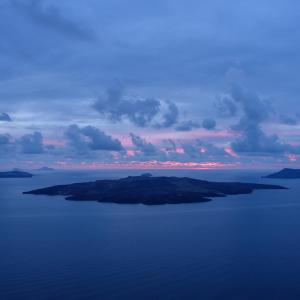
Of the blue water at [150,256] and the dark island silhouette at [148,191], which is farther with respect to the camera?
the dark island silhouette at [148,191]

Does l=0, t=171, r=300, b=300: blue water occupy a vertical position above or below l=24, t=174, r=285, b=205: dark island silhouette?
below

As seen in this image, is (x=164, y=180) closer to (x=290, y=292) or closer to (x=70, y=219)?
(x=70, y=219)

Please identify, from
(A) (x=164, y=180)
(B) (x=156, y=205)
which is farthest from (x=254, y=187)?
(B) (x=156, y=205)

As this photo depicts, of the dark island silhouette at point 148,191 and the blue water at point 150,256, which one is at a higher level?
the dark island silhouette at point 148,191

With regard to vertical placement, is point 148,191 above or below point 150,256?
above

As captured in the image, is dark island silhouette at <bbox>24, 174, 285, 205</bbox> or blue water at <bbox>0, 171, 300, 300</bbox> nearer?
blue water at <bbox>0, 171, 300, 300</bbox>
